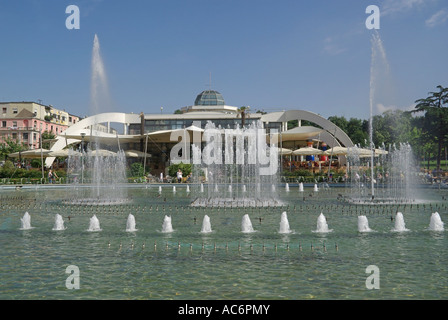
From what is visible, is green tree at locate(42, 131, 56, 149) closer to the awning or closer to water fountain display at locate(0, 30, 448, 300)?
the awning

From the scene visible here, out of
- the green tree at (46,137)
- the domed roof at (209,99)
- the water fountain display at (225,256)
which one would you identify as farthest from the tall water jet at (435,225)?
the green tree at (46,137)

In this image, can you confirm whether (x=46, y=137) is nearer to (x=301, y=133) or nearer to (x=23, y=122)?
(x=23, y=122)

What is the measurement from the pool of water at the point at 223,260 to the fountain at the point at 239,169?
283 inches

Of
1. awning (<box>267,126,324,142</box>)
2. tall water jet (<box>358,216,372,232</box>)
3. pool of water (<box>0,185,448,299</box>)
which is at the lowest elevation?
pool of water (<box>0,185,448,299</box>)

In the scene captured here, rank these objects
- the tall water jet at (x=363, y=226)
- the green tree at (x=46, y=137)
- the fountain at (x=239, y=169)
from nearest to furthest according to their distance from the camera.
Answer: the tall water jet at (x=363, y=226) < the fountain at (x=239, y=169) < the green tree at (x=46, y=137)

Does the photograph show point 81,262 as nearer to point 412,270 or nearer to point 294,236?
point 294,236

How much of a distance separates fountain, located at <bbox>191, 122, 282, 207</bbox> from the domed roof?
22686mm

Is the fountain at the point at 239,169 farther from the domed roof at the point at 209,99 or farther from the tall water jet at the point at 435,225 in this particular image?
the domed roof at the point at 209,99

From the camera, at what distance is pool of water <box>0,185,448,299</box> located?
7.76 metres

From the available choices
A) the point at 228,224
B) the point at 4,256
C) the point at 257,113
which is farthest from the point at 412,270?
the point at 257,113

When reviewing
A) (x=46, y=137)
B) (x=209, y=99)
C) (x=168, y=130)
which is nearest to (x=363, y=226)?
(x=168, y=130)

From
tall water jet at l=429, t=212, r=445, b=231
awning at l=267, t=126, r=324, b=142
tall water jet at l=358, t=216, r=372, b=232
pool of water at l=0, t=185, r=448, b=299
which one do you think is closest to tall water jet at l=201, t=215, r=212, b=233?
pool of water at l=0, t=185, r=448, b=299

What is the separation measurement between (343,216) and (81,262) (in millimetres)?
10703

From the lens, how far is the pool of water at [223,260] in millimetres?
7758
